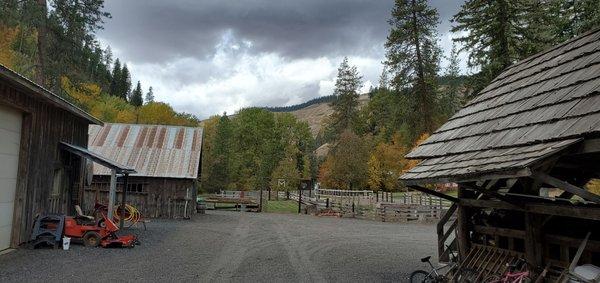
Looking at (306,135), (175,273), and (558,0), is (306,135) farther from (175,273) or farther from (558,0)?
(175,273)

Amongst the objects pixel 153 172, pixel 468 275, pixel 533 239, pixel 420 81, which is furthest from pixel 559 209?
pixel 420 81

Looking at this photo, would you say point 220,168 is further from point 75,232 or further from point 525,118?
point 525,118

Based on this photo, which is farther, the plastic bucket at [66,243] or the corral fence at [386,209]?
the corral fence at [386,209]

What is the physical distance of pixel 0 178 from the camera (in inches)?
460

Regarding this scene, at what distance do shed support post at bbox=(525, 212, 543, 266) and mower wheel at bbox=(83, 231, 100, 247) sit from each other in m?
11.9

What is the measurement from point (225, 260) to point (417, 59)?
28800 mm

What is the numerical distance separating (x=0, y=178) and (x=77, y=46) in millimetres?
14330

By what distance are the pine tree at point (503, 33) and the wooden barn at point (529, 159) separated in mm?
14343

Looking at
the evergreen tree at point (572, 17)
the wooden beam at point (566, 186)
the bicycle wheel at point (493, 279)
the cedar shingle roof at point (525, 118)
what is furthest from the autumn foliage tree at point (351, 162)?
the wooden beam at point (566, 186)

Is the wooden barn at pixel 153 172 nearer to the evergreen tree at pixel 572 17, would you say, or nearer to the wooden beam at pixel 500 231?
the evergreen tree at pixel 572 17

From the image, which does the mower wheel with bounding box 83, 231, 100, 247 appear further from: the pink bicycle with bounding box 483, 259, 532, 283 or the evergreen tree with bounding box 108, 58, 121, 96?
the evergreen tree with bounding box 108, 58, 121, 96

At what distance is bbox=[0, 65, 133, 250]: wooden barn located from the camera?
11.9 meters

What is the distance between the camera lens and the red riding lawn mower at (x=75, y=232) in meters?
13.0

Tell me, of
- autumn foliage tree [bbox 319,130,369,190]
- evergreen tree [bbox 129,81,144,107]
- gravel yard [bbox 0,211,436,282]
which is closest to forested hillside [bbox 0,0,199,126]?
gravel yard [bbox 0,211,436,282]
